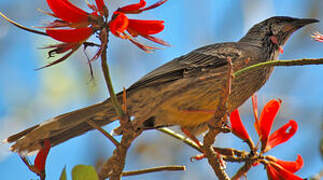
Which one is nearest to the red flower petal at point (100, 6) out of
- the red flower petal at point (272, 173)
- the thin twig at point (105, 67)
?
the thin twig at point (105, 67)

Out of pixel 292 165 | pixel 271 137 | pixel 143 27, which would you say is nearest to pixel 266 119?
Result: pixel 271 137

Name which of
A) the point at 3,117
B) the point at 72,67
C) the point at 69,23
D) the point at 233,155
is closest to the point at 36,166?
the point at 69,23

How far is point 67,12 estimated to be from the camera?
1935 millimetres

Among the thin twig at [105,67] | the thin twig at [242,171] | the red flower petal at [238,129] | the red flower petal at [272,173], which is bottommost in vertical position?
the red flower petal at [272,173]

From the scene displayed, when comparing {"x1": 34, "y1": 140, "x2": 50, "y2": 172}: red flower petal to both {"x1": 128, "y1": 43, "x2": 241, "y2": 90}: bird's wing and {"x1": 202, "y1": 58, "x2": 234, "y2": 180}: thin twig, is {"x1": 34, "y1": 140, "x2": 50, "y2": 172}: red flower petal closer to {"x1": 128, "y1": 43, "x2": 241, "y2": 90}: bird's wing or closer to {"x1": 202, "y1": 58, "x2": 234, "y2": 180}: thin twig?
{"x1": 202, "y1": 58, "x2": 234, "y2": 180}: thin twig

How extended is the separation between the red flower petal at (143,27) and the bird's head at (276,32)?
2.78 metres

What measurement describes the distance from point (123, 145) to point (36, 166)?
0.41 meters

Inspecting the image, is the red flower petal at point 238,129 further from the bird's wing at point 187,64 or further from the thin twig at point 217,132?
the bird's wing at point 187,64

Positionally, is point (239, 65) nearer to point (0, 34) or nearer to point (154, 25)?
point (154, 25)

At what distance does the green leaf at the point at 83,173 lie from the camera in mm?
1687

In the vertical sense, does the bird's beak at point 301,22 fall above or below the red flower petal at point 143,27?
below

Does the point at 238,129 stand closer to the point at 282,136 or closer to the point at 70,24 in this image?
the point at 282,136

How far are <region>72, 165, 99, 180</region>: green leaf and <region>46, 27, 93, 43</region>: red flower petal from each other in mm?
588

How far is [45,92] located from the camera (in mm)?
6965
